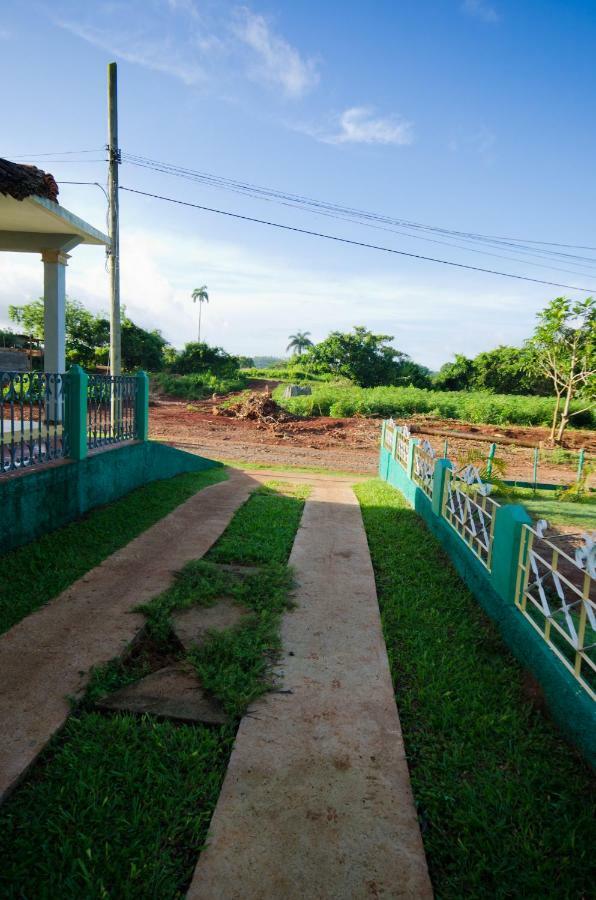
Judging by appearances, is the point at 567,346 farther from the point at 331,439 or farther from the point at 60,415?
the point at 60,415

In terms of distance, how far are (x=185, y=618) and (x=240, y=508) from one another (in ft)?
12.8

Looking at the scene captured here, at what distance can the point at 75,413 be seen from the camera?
6820 millimetres

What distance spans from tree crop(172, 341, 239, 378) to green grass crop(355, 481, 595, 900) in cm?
3610

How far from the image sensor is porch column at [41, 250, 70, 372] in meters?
8.75

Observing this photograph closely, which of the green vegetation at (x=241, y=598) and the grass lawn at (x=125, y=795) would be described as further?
the green vegetation at (x=241, y=598)

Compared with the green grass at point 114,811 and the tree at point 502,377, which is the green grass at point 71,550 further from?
the tree at point 502,377

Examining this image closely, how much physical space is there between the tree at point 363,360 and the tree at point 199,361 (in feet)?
31.9

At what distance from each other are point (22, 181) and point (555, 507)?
Result: 1018cm

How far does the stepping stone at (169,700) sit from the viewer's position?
3145 mm

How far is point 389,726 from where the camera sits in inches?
124

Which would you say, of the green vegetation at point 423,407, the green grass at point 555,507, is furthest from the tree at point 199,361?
the green grass at point 555,507

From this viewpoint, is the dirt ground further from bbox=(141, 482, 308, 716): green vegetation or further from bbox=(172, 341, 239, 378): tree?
bbox=(172, 341, 239, 378): tree

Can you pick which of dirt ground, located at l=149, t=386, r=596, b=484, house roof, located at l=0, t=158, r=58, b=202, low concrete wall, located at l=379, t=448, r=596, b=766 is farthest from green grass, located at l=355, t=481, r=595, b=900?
dirt ground, located at l=149, t=386, r=596, b=484

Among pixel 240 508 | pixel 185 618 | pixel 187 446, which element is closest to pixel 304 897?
pixel 185 618
